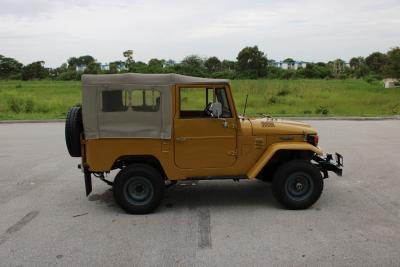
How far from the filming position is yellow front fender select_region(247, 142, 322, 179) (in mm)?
6871

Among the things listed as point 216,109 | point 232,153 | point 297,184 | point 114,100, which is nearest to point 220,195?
point 232,153

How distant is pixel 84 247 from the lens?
5.64 metres

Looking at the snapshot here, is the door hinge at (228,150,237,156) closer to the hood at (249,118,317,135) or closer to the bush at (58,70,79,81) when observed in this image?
the hood at (249,118,317,135)

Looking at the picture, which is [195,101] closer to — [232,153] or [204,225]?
[232,153]

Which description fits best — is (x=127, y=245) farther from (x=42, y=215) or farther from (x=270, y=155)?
(x=270, y=155)

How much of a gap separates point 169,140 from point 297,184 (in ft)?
6.63

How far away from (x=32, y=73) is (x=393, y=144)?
298ft

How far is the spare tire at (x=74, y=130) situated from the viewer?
22.6 feet

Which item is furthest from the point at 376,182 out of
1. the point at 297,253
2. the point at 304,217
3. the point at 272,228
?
the point at 297,253

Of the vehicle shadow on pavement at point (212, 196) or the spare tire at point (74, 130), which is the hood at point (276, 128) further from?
the spare tire at point (74, 130)

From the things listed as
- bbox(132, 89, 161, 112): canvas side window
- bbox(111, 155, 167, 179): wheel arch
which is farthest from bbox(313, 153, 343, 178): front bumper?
bbox(132, 89, 161, 112): canvas side window

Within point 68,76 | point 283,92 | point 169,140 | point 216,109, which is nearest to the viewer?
point 216,109

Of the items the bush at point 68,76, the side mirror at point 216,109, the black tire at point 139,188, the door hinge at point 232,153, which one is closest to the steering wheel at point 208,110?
the side mirror at point 216,109

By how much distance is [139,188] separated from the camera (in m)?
6.94
